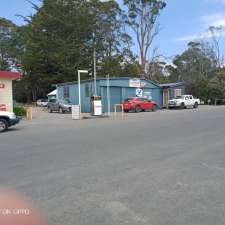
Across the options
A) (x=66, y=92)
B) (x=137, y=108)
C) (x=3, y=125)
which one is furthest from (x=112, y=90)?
(x=3, y=125)

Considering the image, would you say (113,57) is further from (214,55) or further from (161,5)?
(214,55)

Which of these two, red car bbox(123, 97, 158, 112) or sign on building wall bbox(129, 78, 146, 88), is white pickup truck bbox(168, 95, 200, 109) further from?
red car bbox(123, 97, 158, 112)

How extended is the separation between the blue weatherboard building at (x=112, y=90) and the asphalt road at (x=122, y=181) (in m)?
24.5

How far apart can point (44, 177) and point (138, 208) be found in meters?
2.51

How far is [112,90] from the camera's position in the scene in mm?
36531

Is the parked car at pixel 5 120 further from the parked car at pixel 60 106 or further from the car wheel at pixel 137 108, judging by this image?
the car wheel at pixel 137 108

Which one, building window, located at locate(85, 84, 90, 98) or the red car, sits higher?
building window, located at locate(85, 84, 90, 98)

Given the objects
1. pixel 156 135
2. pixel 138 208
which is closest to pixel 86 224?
pixel 138 208

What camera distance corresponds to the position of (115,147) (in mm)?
10438

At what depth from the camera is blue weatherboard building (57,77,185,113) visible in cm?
3547

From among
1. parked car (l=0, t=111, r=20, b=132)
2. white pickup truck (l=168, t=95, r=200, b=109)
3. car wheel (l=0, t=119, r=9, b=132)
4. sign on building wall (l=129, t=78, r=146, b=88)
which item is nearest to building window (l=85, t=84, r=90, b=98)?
sign on building wall (l=129, t=78, r=146, b=88)

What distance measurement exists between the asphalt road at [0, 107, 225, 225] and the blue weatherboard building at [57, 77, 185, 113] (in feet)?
80.3

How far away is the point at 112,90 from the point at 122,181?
30408 mm

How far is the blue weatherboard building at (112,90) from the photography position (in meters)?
35.5
